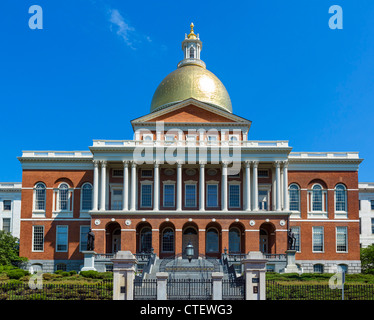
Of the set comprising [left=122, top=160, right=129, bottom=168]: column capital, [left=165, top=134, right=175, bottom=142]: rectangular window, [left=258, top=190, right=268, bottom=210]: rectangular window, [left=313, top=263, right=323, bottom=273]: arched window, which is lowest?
[left=313, top=263, right=323, bottom=273]: arched window

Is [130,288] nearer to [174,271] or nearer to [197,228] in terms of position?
[174,271]

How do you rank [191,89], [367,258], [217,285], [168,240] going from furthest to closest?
[191,89] < [367,258] < [168,240] < [217,285]

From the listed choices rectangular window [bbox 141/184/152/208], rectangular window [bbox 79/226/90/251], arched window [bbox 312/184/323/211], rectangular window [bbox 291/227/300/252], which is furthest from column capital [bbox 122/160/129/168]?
arched window [bbox 312/184/323/211]

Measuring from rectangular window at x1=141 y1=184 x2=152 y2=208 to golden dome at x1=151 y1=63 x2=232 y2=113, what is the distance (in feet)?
37.0

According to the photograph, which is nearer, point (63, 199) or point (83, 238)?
point (83, 238)

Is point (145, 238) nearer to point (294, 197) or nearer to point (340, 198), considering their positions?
point (294, 197)

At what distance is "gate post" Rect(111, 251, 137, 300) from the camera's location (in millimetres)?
29391

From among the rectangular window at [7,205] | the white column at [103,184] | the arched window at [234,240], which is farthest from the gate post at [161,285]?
the rectangular window at [7,205]

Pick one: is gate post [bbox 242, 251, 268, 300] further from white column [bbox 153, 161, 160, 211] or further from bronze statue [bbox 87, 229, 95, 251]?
white column [bbox 153, 161, 160, 211]

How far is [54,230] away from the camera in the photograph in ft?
205

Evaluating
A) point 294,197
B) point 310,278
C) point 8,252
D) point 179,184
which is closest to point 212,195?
point 179,184

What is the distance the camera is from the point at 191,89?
225 ft

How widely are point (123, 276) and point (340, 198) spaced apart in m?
39.5
